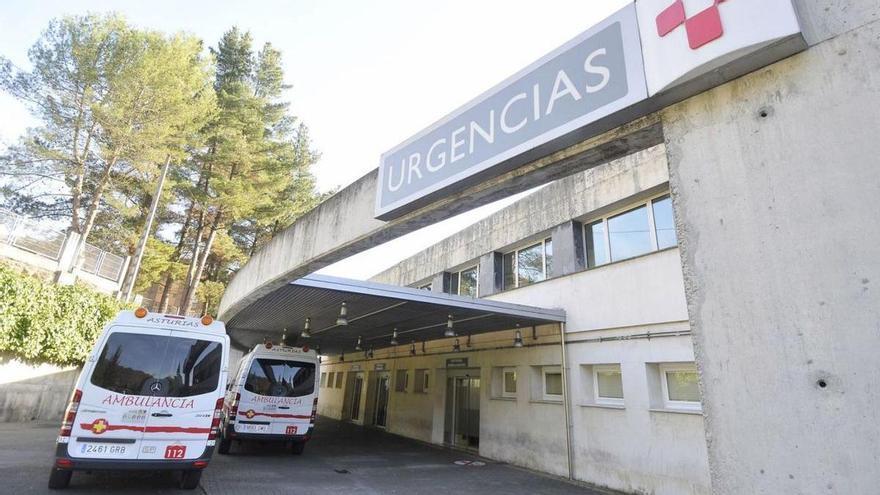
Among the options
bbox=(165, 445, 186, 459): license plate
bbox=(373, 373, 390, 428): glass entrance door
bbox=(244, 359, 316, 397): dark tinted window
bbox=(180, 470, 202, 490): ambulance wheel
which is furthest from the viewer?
bbox=(373, 373, 390, 428): glass entrance door

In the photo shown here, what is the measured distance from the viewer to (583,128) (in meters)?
2.61

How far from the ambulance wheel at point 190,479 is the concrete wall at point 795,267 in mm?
7269

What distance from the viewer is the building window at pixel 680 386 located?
26.7 feet

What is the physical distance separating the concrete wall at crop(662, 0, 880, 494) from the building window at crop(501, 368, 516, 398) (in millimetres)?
10550

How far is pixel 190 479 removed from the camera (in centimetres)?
681

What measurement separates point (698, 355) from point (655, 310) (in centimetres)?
731

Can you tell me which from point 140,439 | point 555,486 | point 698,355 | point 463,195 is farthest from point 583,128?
point 555,486

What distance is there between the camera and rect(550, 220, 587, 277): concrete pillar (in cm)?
1086

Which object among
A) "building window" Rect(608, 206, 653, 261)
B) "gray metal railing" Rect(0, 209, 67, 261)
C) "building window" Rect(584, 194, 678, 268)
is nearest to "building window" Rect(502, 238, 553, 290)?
"building window" Rect(584, 194, 678, 268)

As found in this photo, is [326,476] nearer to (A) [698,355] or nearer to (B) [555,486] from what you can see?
(B) [555,486]

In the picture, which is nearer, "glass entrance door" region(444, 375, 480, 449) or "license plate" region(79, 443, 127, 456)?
"license plate" region(79, 443, 127, 456)

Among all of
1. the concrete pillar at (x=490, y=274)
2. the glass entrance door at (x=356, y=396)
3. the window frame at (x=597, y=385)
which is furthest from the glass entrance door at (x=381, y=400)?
the window frame at (x=597, y=385)

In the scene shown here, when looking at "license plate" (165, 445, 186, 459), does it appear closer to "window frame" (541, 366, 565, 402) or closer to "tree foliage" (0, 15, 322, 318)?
"window frame" (541, 366, 565, 402)

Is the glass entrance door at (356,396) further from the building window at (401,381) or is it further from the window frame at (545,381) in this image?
the window frame at (545,381)
